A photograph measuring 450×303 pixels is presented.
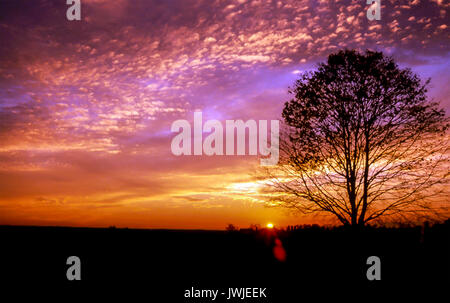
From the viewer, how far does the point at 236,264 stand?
12.6 metres

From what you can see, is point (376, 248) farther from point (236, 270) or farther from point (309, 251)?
point (236, 270)

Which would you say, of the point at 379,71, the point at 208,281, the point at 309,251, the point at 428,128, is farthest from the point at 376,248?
the point at 379,71

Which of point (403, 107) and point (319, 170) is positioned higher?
point (403, 107)

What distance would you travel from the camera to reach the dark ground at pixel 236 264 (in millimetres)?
10648

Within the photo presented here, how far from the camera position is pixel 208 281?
37.3 feet

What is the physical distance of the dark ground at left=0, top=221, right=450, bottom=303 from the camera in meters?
10.6

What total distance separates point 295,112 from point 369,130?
134 inches

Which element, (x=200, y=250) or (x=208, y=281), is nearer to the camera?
(x=208, y=281)
